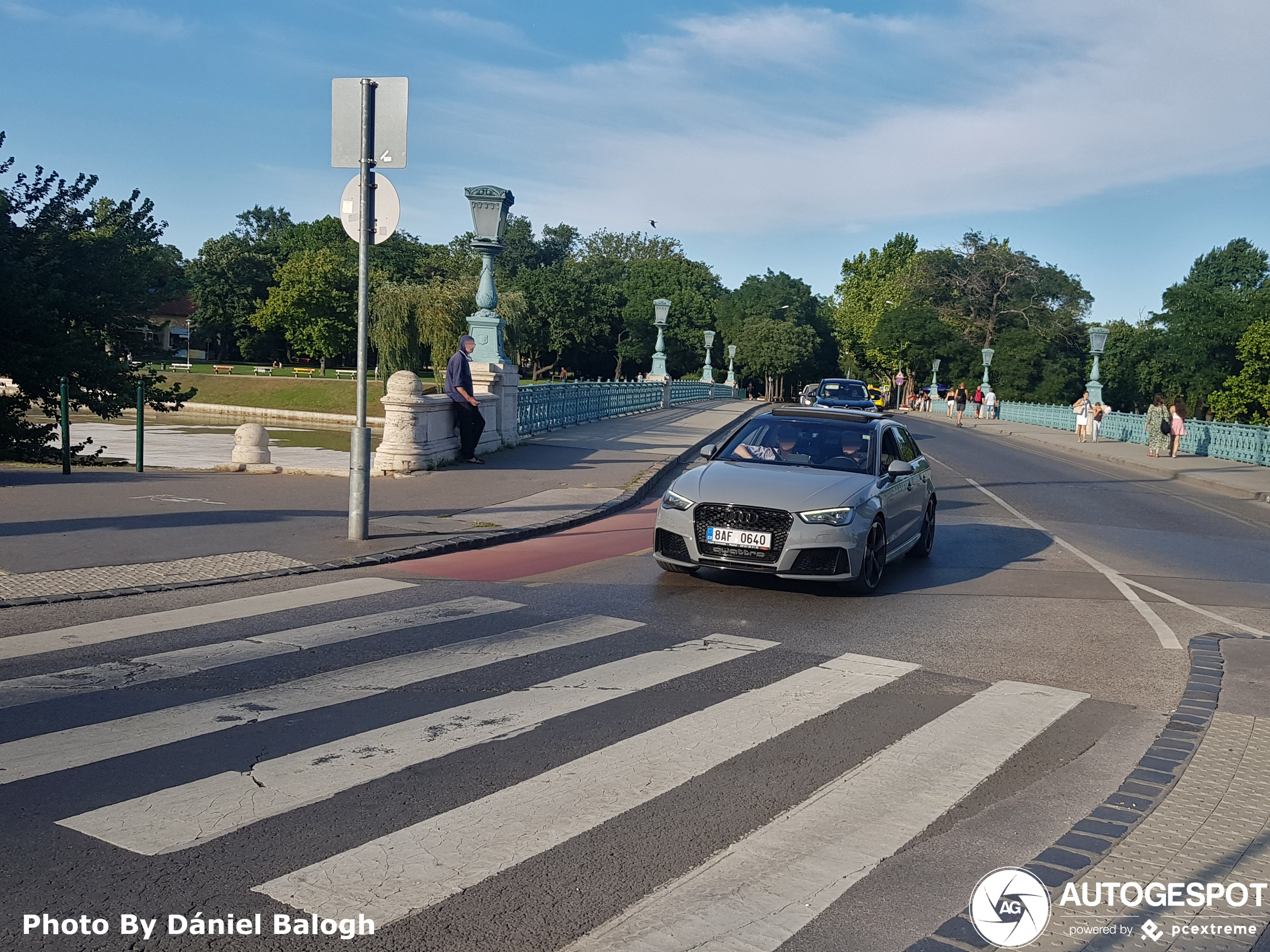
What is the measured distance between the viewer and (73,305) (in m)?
18.2

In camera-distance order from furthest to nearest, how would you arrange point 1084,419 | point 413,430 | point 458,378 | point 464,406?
point 1084,419
point 458,378
point 464,406
point 413,430

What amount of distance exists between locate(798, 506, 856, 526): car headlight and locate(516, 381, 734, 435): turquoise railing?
46.0 feet

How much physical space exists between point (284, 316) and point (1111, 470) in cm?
7087

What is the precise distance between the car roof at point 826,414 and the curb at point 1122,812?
458cm

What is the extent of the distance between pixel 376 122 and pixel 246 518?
164 inches

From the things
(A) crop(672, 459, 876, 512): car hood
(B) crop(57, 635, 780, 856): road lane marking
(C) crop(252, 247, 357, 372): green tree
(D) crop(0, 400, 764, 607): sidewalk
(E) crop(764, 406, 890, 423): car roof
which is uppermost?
(C) crop(252, 247, 357, 372): green tree

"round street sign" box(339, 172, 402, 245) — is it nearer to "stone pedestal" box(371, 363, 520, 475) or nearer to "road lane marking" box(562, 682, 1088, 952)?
"stone pedestal" box(371, 363, 520, 475)

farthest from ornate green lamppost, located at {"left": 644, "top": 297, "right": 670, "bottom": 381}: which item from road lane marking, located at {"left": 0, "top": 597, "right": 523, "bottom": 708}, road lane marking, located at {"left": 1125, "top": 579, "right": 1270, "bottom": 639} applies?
road lane marking, located at {"left": 0, "top": 597, "right": 523, "bottom": 708}

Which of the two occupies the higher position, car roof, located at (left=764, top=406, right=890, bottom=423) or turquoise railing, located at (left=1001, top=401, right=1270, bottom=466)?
car roof, located at (left=764, top=406, right=890, bottom=423)

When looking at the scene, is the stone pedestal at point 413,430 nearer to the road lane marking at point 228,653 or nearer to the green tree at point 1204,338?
the road lane marking at point 228,653

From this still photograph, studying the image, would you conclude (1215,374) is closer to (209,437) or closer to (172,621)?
(209,437)

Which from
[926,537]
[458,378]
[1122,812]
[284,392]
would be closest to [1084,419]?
[458,378]

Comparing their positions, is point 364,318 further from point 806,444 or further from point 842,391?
point 842,391

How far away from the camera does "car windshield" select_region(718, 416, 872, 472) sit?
10242 mm
